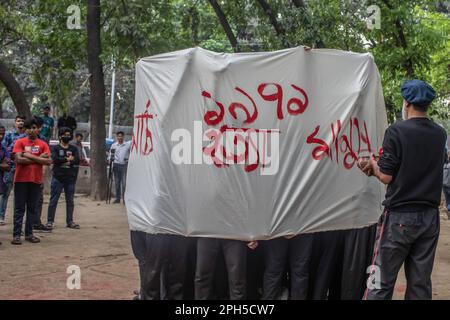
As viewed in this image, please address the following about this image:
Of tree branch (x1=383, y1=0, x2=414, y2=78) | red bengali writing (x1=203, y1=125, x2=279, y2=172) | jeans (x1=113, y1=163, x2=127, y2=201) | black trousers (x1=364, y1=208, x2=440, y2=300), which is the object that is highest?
tree branch (x1=383, y1=0, x2=414, y2=78)

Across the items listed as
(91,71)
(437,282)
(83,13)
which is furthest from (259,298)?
(83,13)

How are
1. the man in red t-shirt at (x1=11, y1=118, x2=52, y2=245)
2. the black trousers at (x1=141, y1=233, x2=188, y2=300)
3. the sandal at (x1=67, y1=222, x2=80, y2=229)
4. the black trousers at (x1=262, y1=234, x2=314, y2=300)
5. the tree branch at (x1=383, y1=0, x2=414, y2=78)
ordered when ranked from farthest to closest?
the tree branch at (x1=383, y1=0, x2=414, y2=78) < the sandal at (x1=67, y1=222, x2=80, y2=229) < the man in red t-shirt at (x1=11, y1=118, x2=52, y2=245) < the black trousers at (x1=141, y1=233, x2=188, y2=300) < the black trousers at (x1=262, y1=234, x2=314, y2=300)

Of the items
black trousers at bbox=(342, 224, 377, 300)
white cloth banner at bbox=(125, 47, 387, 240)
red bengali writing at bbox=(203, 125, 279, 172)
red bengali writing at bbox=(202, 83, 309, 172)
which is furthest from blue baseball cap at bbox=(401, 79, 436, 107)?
black trousers at bbox=(342, 224, 377, 300)

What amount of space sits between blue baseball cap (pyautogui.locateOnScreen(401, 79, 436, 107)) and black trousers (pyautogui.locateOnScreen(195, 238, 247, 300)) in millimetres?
1673

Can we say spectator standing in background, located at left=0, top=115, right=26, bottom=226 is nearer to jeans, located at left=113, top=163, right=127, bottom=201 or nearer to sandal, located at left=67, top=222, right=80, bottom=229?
sandal, located at left=67, top=222, right=80, bottom=229

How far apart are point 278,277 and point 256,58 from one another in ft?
5.64

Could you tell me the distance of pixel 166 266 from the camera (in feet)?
19.5

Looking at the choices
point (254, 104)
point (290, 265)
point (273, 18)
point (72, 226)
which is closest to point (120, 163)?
point (273, 18)

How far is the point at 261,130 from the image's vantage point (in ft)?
18.5

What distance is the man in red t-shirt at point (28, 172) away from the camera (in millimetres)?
10359

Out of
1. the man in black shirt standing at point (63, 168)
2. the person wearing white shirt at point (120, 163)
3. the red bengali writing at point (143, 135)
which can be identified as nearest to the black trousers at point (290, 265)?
the red bengali writing at point (143, 135)

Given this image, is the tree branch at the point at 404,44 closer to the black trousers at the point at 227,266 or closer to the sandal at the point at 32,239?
the sandal at the point at 32,239

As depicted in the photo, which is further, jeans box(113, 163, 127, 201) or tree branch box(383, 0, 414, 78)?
jeans box(113, 163, 127, 201)

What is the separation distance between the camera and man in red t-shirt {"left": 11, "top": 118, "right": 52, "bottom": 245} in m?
10.4
